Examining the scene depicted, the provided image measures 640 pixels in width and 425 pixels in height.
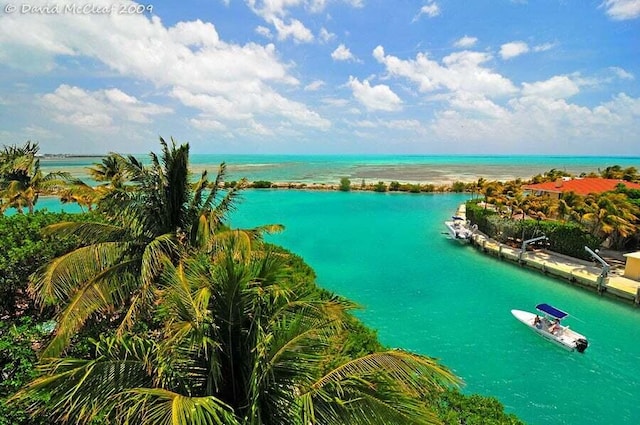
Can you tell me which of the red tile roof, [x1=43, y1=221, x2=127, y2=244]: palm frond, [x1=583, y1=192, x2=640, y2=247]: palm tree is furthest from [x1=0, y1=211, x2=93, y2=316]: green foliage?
the red tile roof

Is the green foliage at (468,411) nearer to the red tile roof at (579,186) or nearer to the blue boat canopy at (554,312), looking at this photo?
the blue boat canopy at (554,312)

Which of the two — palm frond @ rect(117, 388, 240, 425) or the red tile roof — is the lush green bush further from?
palm frond @ rect(117, 388, 240, 425)

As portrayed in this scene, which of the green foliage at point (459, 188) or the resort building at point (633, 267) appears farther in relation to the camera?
the green foliage at point (459, 188)

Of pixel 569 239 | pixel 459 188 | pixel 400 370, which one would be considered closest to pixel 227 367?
pixel 400 370

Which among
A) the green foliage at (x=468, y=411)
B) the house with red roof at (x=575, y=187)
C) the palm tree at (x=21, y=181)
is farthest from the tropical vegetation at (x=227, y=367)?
the house with red roof at (x=575, y=187)

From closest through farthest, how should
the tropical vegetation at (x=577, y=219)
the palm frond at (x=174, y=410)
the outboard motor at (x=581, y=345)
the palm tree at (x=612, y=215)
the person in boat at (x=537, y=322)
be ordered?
1. the palm frond at (x=174, y=410)
2. the outboard motor at (x=581, y=345)
3. the person in boat at (x=537, y=322)
4. the palm tree at (x=612, y=215)
5. the tropical vegetation at (x=577, y=219)

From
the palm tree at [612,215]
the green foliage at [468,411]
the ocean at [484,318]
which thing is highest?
the palm tree at [612,215]

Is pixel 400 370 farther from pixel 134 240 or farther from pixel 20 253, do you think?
pixel 20 253
